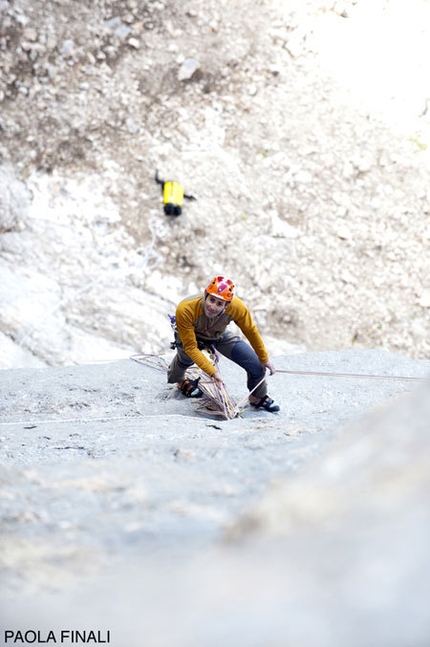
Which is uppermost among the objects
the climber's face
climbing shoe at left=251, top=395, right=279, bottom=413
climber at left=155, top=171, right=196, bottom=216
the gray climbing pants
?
climber at left=155, top=171, right=196, bottom=216

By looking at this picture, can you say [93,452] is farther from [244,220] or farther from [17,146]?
[17,146]

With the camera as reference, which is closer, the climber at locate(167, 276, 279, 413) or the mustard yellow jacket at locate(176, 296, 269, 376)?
the climber at locate(167, 276, 279, 413)

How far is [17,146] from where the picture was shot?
33.7 feet

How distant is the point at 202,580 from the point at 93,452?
2.43 m

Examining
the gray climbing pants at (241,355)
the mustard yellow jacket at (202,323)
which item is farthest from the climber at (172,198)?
the mustard yellow jacket at (202,323)

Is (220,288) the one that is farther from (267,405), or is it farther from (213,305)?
(267,405)

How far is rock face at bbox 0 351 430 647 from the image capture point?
136cm

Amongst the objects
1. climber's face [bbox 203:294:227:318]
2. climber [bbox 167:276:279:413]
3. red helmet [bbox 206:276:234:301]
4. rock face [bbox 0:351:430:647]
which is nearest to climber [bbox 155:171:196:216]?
climber [bbox 167:276:279:413]

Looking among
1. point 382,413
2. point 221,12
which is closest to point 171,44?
point 221,12

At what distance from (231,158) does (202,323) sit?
642 centimetres

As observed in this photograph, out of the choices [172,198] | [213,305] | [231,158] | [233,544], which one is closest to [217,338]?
[213,305]

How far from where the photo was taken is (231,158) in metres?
10.7

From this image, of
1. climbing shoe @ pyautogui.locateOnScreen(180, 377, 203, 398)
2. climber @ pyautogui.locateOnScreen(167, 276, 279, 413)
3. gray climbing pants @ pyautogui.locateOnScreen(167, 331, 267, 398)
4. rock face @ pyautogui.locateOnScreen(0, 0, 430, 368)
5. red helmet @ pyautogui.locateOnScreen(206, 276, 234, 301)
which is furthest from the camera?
rock face @ pyautogui.locateOnScreen(0, 0, 430, 368)

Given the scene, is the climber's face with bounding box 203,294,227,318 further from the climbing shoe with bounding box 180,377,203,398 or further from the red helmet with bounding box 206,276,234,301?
the climbing shoe with bounding box 180,377,203,398
